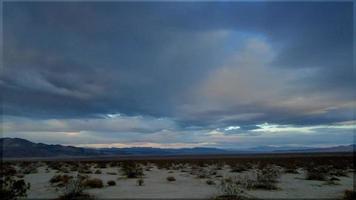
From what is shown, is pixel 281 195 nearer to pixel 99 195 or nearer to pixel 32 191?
pixel 99 195

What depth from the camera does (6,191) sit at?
13.2 metres

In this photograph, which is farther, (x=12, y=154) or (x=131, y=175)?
(x=12, y=154)

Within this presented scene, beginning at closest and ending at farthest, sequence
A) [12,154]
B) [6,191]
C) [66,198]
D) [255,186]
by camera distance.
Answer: [6,191] → [66,198] → [255,186] → [12,154]

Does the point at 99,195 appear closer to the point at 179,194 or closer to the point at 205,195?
the point at 179,194

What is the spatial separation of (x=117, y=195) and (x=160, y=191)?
8.91 feet

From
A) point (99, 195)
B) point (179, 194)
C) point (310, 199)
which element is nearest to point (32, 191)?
point (99, 195)

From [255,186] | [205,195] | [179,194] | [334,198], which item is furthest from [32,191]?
[334,198]

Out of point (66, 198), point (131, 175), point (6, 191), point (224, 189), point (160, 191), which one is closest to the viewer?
point (6, 191)

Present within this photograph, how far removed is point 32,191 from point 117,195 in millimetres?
6063

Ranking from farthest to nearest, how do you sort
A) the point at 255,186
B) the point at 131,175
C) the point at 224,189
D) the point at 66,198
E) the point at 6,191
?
the point at 131,175 < the point at 255,186 < the point at 224,189 < the point at 66,198 < the point at 6,191

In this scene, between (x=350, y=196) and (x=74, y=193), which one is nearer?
(x=350, y=196)

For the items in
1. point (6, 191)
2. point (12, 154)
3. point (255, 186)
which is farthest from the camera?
point (12, 154)

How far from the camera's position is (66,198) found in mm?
15711

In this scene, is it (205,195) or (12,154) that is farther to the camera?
(12,154)
